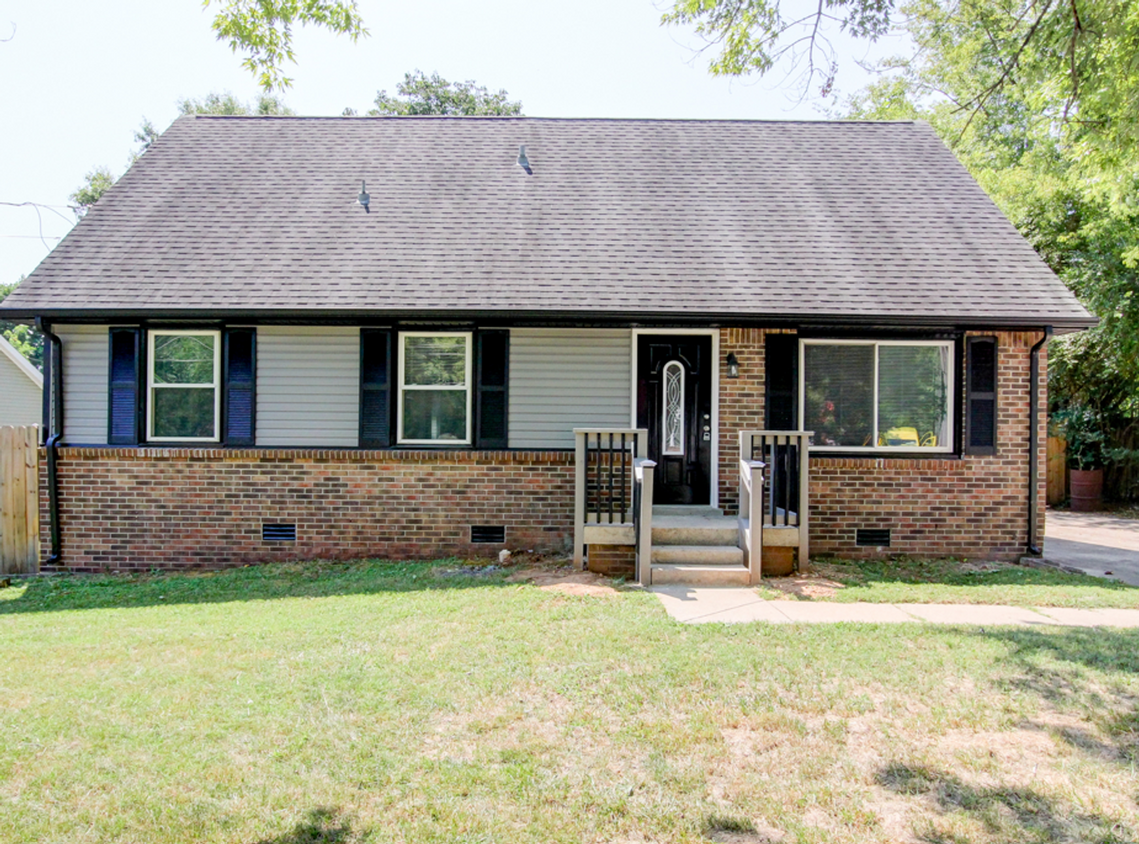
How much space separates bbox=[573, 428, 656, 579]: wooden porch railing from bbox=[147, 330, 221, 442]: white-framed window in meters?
4.44

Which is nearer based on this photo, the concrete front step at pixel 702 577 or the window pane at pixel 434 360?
the concrete front step at pixel 702 577

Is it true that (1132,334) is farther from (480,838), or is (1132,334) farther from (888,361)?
(480,838)

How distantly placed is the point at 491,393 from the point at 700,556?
120 inches

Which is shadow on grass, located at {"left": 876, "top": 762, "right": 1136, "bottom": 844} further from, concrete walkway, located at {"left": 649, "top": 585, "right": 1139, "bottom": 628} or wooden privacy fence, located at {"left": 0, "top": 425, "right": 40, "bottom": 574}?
wooden privacy fence, located at {"left": 0, "top": 425, "right": 40, "bottom": 574}

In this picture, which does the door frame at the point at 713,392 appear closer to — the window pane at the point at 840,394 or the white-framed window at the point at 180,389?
the window pane at the point at 840,394

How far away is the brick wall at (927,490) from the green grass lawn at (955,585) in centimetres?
27

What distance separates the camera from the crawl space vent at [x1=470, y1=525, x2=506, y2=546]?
876cm

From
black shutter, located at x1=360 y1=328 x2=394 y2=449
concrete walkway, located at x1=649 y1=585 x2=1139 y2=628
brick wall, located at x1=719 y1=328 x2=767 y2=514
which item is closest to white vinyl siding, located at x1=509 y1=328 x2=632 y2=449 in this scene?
brick wall, located at x1=719 y1=328 x2=767 y2=514

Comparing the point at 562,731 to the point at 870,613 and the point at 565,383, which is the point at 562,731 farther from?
the point at 565,383

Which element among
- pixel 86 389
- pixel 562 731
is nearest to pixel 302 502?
pixel 86 389

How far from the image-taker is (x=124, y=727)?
3877 millimetres

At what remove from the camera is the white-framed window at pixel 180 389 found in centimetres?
887

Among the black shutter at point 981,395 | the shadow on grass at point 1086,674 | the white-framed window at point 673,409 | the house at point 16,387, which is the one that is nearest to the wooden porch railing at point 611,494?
the white-framed window at point 673,409

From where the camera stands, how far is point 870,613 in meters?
6.18
